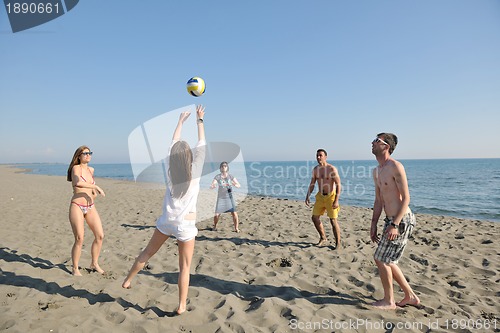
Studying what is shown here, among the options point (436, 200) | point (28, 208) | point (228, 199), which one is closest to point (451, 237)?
point (228, 199)

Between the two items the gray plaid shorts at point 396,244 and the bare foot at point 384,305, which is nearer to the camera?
the gray plaid shorts at point 396,244

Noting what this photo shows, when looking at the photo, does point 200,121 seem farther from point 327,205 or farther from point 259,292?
point 327,205

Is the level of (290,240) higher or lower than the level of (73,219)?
lower

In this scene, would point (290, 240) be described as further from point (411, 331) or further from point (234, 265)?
point (411, 331)

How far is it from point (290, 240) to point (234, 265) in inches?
89.6

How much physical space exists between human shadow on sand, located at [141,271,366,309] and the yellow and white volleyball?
3.16 m

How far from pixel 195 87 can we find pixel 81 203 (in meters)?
2.66

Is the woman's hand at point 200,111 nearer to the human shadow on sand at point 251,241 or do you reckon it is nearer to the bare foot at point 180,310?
the bare foot at point 180,310

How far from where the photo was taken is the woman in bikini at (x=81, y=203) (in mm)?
4320

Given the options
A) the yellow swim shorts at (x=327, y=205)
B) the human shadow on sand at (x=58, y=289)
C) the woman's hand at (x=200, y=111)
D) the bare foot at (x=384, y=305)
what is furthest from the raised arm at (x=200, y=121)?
the yellow swim shorts at (x=327, y=205)

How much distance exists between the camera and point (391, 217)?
133 inches

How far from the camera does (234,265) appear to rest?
204 inches

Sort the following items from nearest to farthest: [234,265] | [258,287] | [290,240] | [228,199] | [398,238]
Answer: [398,238] → [258,287] → [234,265] → [290,240] → [228,199]

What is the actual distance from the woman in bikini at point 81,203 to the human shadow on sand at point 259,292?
1.27 m
